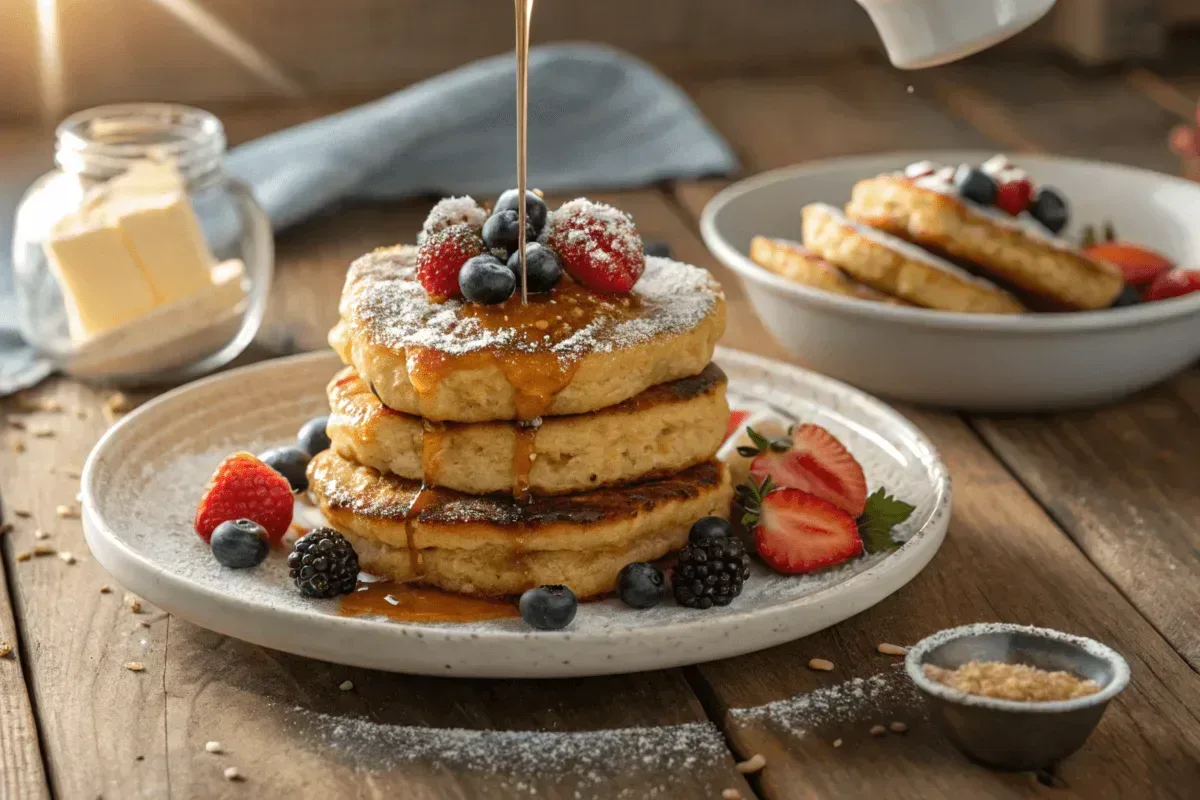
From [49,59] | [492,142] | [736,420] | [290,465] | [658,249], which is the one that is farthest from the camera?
[49,59]

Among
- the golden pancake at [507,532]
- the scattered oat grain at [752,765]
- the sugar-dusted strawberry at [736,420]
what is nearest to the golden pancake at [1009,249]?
the sugar-dusted strawberry at [736,420]

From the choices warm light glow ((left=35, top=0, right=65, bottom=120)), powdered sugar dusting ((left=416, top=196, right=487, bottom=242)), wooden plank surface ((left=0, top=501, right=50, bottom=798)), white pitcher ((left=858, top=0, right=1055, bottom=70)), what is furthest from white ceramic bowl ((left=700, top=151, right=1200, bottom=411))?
warm light glow ((left=35, top=0, right=65, bottom=120))

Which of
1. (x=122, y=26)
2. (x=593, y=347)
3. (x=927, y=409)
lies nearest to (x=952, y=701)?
(x=593, y=347)

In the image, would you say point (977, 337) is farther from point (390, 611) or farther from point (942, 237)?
point (390, 611)

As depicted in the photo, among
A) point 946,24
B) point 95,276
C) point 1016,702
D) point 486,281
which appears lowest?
point 95,276

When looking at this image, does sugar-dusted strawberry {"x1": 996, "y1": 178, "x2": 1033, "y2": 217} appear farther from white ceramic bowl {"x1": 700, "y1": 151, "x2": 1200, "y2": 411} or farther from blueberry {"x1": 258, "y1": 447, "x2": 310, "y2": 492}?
blueberry {"x1": 258, "y1": 447, "x2": 310, "y2": 492}

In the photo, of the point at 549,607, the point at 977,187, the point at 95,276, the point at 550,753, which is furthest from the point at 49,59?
the point at 550,753

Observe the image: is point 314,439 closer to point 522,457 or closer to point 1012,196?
point 522,457
